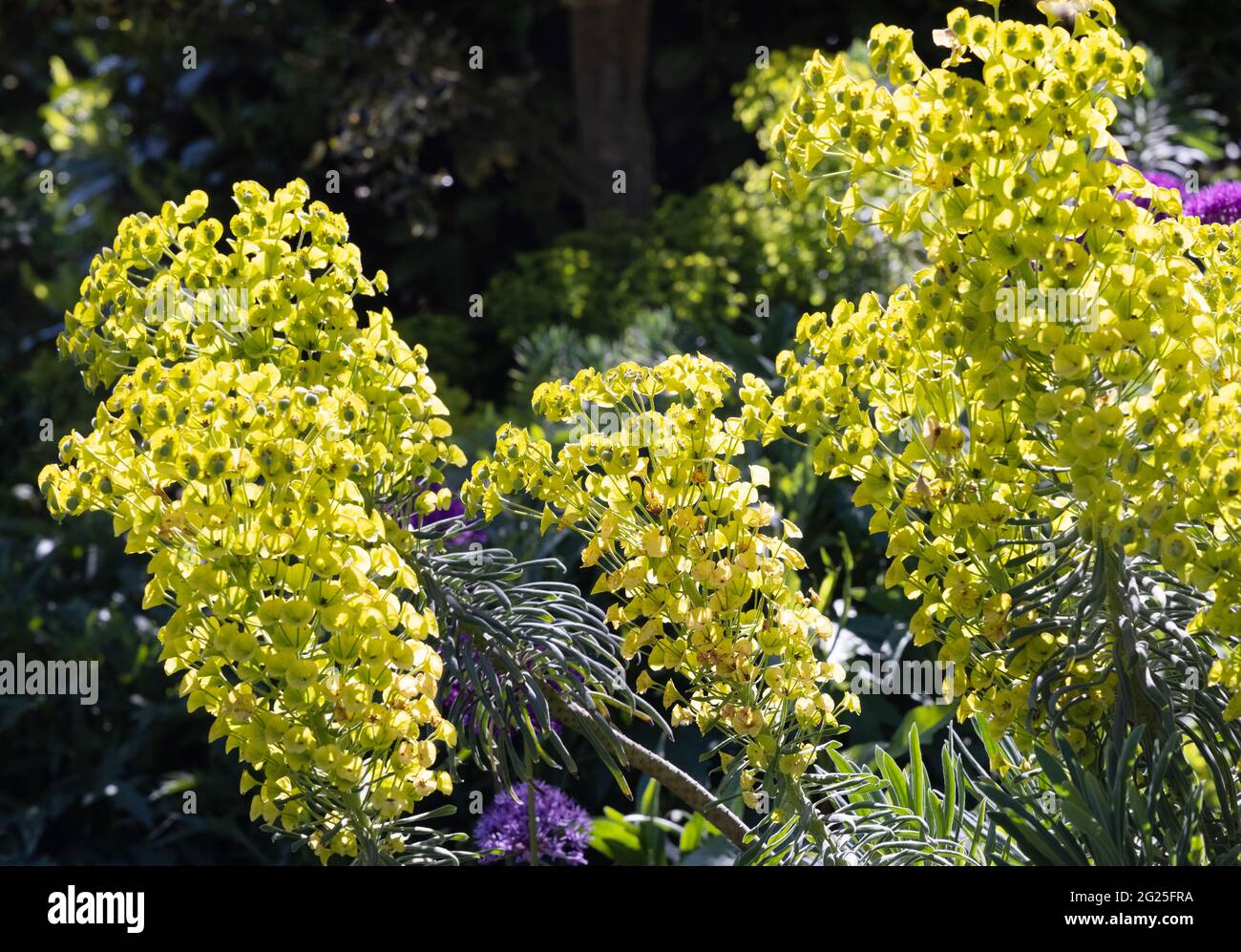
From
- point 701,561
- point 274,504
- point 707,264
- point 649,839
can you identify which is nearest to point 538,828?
point 649,839

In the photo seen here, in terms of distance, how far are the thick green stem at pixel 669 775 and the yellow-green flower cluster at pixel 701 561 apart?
9 centimetres

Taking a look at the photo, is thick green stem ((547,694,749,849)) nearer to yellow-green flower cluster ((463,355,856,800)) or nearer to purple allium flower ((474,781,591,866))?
yellow-green flower cluster ((463,355,856,800))

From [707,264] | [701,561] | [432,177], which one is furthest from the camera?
[432,177]

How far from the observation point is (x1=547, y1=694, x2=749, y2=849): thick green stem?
1.65m

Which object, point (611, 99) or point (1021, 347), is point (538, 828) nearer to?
point (1021, 347)

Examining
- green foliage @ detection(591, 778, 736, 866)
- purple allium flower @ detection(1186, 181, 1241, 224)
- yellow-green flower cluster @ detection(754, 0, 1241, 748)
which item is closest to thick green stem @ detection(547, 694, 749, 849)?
yellow-green flower cluster @ detection(754, 0, 1241, 748)

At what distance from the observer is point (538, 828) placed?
2.17 meters

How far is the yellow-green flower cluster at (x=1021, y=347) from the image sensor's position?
1313mm

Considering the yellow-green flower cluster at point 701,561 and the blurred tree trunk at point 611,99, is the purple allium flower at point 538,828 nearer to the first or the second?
the yellow-green flower cluster at point 701,561

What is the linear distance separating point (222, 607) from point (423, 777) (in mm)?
324

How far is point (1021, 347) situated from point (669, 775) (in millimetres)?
707

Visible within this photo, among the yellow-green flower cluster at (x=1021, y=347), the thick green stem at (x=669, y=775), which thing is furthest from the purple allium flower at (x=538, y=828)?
the yellow-green flower cluster at (x=1021, y=347)

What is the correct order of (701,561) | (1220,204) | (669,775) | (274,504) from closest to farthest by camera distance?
(274,504)
(701,561)
(669,775)
(1220,204)

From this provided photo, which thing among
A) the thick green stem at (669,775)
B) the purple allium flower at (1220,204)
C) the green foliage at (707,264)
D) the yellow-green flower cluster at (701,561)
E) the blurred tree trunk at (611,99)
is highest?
the blurred tree trunk at (611,99)
